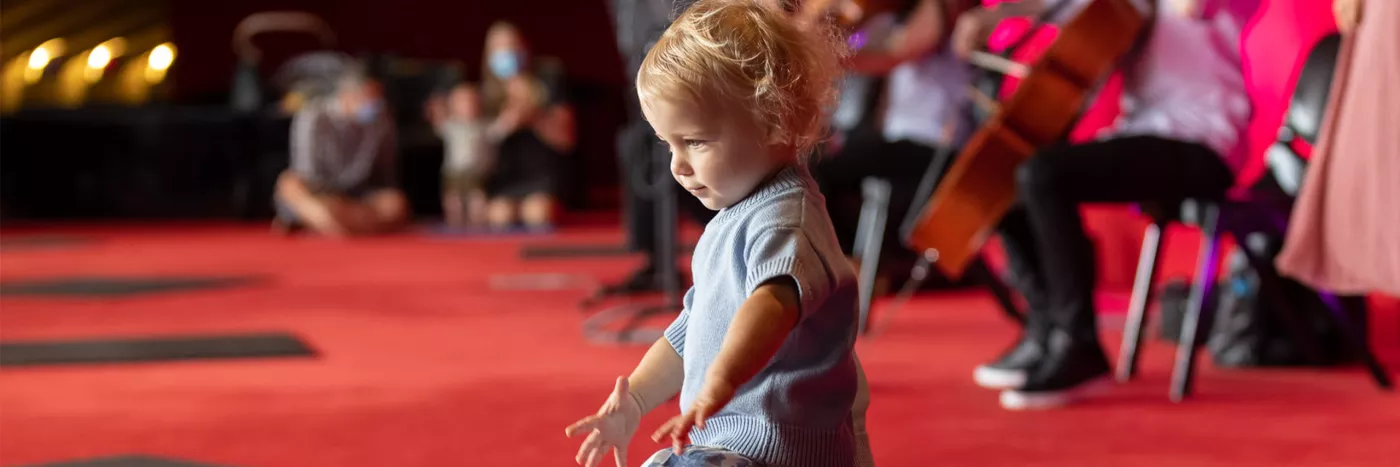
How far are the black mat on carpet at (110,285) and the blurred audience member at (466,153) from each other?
3.53 meters

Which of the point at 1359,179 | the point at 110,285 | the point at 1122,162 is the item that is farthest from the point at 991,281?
the point at 110,285

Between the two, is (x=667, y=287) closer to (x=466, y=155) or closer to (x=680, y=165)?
(x=680, y=165)

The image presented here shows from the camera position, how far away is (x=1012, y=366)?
3.02 m

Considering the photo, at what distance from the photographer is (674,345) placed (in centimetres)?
144

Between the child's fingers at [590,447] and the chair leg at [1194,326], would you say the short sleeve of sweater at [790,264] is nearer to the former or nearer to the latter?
the child's fingers at [590,447]

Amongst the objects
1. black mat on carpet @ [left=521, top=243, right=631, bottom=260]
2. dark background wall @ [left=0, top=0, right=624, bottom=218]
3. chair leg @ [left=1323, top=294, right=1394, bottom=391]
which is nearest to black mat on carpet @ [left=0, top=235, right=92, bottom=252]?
dark background wall @ [left=0, top=0, right=624, bottom=218]

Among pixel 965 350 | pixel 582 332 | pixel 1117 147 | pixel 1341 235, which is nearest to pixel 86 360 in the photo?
pixel 582 332

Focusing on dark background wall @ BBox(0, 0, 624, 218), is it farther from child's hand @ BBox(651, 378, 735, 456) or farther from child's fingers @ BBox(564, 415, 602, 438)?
child's hand @ BBox(651, 378, 735, 456)

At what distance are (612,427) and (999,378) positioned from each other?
1.85 meters

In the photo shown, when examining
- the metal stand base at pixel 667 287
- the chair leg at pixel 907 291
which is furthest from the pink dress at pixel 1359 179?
the metal stand base at pixel 667 287

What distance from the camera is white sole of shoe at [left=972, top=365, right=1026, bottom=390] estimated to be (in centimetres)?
299

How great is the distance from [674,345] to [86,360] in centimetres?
244

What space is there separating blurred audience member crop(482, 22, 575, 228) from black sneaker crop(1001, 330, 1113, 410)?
6.59 m

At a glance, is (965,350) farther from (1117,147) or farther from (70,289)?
(70,289)
